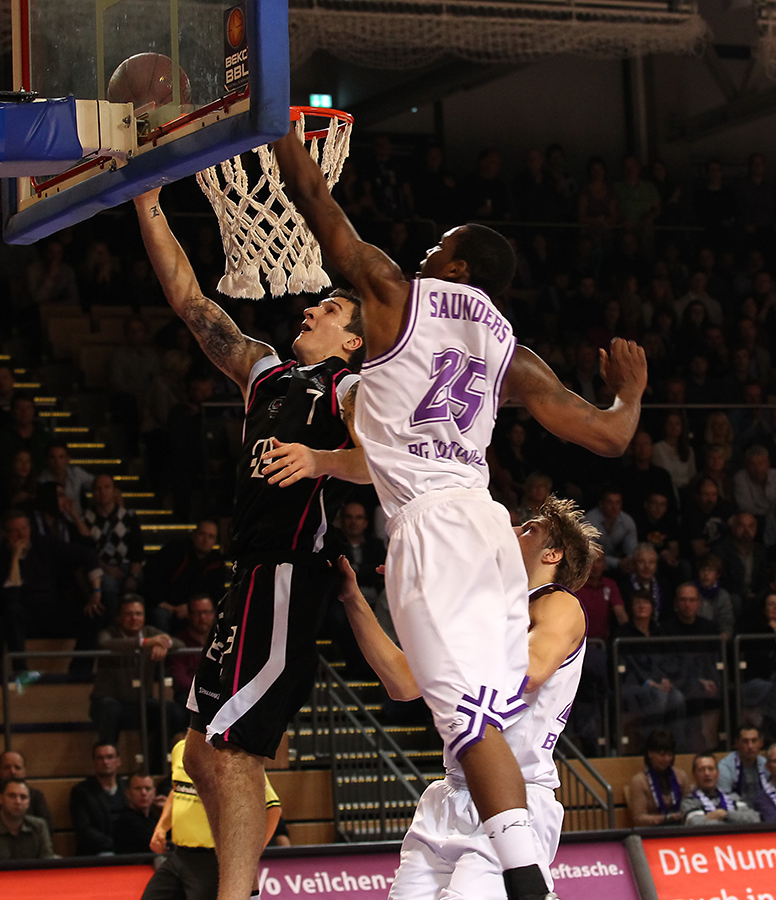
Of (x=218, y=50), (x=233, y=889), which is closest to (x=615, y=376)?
(x=218, y=50)

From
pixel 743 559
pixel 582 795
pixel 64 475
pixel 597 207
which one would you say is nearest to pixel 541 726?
pixel 582 795

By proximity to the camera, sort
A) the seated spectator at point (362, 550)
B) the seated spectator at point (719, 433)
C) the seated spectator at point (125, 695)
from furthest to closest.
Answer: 1. the seated spectator at point (719, 433)
2. the seated spectator at point (362, 550)
3. the seated spectator at point (125, 695)

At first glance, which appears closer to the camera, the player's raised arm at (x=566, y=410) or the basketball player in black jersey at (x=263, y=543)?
the player's raised arm at (x=566, y=410)

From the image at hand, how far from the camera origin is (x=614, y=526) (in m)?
12.2

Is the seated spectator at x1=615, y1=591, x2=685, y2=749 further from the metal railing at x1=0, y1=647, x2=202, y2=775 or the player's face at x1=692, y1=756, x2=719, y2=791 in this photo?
the metal railing at x1=0, y1=647, x2=202, y2=775

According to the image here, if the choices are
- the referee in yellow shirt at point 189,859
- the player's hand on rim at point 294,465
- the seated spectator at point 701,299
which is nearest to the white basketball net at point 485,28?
the seated spectator at point 701,299

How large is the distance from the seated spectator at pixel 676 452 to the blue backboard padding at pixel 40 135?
9.52 metres

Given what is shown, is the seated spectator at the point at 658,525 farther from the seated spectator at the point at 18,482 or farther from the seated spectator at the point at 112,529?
the seated spectator at the point at 18,482

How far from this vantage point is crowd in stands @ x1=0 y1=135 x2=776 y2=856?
1028cm

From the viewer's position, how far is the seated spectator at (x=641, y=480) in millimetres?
12758

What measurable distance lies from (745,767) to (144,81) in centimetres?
723

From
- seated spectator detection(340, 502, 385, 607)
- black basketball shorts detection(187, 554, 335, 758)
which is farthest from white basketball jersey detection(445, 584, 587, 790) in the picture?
seated spectator detection(340, 502, 385, 607)

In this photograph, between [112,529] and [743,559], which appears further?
[743,559]

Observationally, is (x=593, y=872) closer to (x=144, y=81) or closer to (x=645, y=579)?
(x=645, y=579)
